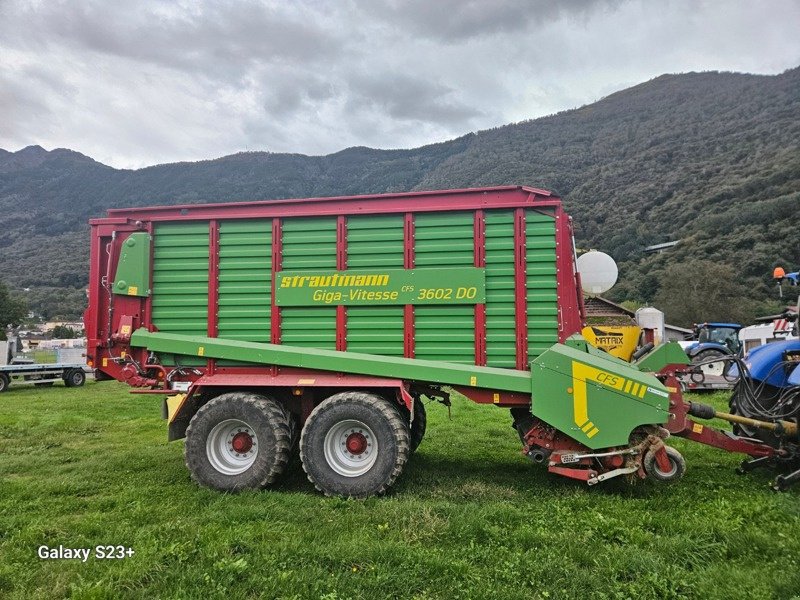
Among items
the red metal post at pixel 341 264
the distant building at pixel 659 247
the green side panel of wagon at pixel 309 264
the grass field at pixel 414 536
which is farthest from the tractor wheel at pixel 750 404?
the distant building at pixel 659 247

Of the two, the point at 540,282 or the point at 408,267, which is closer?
the point at 540,282

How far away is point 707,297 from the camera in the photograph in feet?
114

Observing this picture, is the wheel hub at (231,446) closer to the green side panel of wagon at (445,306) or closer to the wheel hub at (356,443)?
the wheel hub at (356,443)

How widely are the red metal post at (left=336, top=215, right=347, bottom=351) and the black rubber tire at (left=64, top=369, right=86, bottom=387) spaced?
58.1 ft

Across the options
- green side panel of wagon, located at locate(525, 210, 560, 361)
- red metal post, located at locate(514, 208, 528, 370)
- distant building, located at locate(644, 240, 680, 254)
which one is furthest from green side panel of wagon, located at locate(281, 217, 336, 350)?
distant building, located at locate(644, 240, 680, 254)

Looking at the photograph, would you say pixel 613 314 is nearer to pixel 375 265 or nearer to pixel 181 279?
pixel 375 265

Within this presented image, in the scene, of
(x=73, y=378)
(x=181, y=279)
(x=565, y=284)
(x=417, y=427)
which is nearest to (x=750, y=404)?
(x=565, y=284)

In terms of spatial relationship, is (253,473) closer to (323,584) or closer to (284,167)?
(323,584)

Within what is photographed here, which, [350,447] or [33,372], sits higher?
[350,447]

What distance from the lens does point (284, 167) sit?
12256 centimetres

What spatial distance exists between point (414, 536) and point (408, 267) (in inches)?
101

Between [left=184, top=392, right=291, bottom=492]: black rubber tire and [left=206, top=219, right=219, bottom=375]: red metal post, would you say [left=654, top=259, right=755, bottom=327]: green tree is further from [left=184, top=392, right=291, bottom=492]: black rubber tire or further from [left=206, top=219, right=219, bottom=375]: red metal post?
[left=206, top=219, right=219, bottom=375]: red metal post

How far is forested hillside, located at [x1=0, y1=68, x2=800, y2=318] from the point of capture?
4781 centimetres

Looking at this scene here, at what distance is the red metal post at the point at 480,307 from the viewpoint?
510cm
